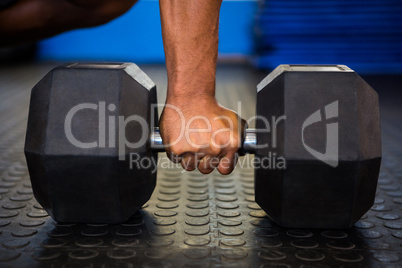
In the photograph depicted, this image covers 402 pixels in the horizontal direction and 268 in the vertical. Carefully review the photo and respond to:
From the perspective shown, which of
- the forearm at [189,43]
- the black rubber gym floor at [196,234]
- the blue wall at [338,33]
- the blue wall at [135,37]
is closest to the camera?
the black rubber gym floor at [196,234]

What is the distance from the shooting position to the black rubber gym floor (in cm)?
72

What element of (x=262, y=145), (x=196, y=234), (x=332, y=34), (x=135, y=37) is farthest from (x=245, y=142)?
(x=135, y=37)

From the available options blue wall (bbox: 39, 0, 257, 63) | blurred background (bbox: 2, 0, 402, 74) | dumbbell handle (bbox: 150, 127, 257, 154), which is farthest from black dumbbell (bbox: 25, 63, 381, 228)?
blue wall (bbox: 39, 0, 257, 63)

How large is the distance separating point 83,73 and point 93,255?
1.05ft

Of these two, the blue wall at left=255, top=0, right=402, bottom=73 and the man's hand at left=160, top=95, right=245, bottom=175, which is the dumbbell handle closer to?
the man's hand at left=160, top=95, right=245, bottom=175

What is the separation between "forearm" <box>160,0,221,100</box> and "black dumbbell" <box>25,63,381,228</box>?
0.29 ft

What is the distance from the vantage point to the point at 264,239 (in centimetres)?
80

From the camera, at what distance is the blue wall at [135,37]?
4992 millimetres

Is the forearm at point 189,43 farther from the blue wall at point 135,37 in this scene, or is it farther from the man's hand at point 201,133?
the blue wall at point 135,37

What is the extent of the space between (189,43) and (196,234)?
35cm

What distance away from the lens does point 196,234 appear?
81 centimetres

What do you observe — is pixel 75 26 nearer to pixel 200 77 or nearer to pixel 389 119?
pixel 200 77

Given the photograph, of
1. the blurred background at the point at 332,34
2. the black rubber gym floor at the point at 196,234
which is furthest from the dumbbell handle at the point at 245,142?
the blurred background at the point at 332,34

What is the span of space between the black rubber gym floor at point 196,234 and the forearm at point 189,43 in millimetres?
253
